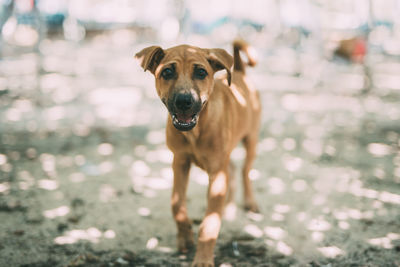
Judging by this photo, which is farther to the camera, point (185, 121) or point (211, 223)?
point (211, 223)

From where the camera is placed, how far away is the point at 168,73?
2.96 meters

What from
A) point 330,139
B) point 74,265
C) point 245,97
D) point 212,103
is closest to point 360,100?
point 330,139

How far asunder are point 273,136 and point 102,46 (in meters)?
14.6

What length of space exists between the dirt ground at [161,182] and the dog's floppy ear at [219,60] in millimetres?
1824

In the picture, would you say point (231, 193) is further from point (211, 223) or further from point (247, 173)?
point (211, 223)

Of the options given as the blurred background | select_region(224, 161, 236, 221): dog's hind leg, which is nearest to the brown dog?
the blurred background

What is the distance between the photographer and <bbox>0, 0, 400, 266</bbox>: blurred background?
3691 millimetres

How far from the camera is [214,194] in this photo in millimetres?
3297

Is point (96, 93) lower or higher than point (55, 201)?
higher

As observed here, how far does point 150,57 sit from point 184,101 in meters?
0.55

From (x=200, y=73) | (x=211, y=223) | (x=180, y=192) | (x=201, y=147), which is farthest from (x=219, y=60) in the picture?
(x=211, y=223)

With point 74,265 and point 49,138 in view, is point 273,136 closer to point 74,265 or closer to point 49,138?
point 49,138

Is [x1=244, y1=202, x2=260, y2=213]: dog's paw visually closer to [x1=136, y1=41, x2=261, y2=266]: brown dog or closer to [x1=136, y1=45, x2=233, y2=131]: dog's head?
[x1=136, y1=41, x2=261, y2=266]: brown dog

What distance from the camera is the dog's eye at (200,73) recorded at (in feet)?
9.77
